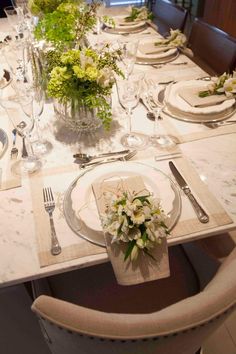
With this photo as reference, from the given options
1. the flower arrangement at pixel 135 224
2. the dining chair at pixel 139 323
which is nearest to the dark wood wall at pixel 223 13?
the flower arrangement at pixel 135 224

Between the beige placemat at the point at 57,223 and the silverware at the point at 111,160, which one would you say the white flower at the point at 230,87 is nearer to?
the silverware at the point at 111,160

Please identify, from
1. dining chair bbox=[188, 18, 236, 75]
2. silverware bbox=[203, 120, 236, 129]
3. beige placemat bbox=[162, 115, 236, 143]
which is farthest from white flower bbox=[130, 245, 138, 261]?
dining chair bbox=[188, 18, 236, 75]

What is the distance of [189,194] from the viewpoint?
0.79 m

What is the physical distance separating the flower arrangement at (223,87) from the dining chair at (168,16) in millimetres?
954

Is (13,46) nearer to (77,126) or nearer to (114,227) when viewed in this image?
(77,126)

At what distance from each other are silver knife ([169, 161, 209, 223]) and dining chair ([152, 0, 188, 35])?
1404mm

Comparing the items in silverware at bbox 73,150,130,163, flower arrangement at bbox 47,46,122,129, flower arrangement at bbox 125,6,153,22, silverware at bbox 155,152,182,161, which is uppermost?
flower arrangement at bbox 125,6,153,22

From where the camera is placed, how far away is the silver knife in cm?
73

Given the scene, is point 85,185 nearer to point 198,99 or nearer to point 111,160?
point 111,160

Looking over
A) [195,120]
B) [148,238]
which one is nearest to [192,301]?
[148,238]

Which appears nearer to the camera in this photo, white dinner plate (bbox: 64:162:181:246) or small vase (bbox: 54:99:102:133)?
white dinner plate (bbox: 64:162:181:246)

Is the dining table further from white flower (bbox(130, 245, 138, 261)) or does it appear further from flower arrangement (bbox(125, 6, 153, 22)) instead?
flower arrangement (bbox(125, 6, 153, 22))

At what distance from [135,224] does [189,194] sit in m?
0.22

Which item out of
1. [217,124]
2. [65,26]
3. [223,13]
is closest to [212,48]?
[217,124]
